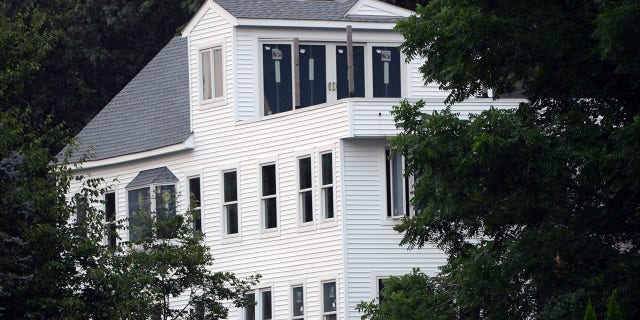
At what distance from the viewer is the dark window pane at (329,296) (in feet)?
158

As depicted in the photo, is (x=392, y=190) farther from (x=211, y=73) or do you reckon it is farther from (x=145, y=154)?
(x=145, y=154)

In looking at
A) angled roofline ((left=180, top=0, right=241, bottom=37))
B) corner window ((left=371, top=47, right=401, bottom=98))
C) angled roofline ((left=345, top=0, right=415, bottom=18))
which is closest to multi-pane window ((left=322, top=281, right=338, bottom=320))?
corner window ((left=371, top=47, right=401, bottom=98))

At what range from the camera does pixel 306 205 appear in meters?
49.2

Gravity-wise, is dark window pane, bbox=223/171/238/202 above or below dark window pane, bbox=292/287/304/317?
above

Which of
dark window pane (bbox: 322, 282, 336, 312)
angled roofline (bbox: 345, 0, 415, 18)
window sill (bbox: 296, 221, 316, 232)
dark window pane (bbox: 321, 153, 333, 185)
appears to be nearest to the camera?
dark window pane (bbox: 322, 282, 336, 312)

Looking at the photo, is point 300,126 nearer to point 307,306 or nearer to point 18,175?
point 307,306

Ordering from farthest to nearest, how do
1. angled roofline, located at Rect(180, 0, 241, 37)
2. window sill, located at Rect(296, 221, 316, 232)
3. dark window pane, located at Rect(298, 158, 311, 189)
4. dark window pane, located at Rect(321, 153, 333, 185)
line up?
angled roofline, located at Rect(180, 0, 241, 37), dark window pane, located at Rect(298, 158, 311, 189), window sill, located at Rect(296, 221, 316, 232), dark window pane, located at Rect(321, 153, 333, 185)

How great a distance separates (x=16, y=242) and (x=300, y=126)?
18.4 metres

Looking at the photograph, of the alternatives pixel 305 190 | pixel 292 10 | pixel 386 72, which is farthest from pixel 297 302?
pixel 292 10

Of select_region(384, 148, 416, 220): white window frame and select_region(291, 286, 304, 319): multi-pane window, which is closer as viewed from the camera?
select_region(384, 148, 416, 220): white window frame

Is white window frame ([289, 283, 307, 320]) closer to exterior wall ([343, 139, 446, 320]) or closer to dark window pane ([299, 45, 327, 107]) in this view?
exterior wall ([343, 139, 446, 320])

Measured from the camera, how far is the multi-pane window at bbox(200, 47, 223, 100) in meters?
51.8

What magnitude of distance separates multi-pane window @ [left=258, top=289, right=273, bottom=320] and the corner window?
20.3 feet

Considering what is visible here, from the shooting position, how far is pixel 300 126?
4897cm
